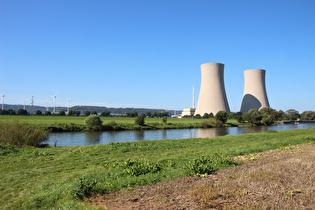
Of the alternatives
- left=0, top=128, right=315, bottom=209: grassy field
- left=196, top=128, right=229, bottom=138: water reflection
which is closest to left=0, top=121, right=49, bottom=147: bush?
left=0, top=128, right=315, bottom=209: grassy field

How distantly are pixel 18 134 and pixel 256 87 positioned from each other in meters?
35.3

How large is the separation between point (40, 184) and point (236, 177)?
2441 mm

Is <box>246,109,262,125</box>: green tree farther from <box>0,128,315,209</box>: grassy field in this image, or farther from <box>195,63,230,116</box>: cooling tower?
<box>0,128,315,209</box>: grassy field

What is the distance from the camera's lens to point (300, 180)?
2533 millimetres

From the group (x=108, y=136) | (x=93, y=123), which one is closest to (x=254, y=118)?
(x=93, y=123)

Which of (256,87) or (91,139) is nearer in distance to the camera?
(91,139)

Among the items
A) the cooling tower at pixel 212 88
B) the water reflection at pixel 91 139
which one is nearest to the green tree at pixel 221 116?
the cooling tower at pixel 212 88

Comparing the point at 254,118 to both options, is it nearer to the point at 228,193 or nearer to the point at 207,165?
the point at 207,165

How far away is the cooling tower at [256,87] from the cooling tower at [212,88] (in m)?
6.96

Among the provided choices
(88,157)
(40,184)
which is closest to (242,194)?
(40,184)

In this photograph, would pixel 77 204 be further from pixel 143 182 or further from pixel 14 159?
pixel 14 159

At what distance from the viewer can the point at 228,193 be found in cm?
226

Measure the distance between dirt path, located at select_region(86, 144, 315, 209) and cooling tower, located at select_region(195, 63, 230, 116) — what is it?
2903cm

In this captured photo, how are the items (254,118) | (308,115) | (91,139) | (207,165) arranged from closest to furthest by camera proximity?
1. (207,165)
2. (91,139)
3. (254,118)
4. (308,115)
